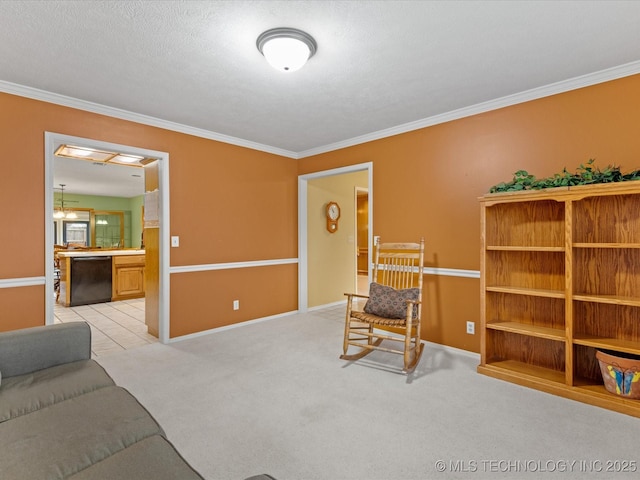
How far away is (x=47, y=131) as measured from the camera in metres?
2.86

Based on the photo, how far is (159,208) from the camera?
12.2 ft

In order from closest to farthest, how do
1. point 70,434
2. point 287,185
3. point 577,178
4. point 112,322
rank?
point 70,434, point 577,178, point 112,322, point 287,185

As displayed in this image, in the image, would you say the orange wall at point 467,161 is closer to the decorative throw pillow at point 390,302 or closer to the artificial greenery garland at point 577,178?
the artificial greenery garland at point 577,178

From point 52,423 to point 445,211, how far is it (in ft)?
10.8

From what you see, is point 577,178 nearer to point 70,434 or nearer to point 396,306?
point 396,306

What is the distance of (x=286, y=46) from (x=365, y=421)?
2375 mm

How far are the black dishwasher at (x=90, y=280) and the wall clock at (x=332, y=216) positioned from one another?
400 centimetres

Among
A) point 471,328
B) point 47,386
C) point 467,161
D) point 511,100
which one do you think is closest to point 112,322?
point 47,386

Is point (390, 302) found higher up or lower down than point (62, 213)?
lower down

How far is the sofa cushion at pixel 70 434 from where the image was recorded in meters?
1.07

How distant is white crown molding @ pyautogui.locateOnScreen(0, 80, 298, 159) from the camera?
2.72m

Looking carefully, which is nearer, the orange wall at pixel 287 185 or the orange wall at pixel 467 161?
the orange wall at pixel 467 161

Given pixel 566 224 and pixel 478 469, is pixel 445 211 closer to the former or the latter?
pixel 566 224

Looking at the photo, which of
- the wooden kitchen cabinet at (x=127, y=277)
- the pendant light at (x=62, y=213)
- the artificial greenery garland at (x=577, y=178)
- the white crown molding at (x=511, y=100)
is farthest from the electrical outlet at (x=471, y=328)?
the pendant light at (x=62, y=213)
